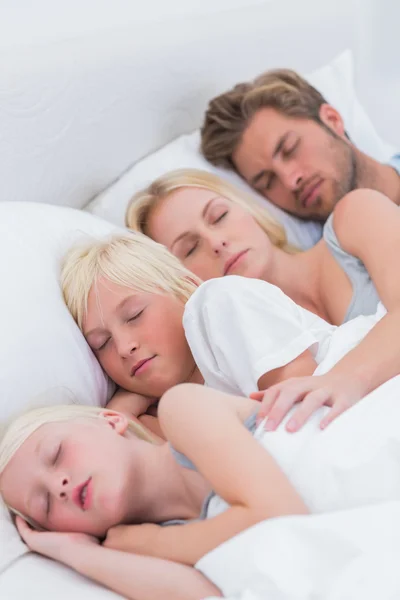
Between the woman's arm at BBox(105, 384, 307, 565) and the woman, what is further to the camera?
the woman

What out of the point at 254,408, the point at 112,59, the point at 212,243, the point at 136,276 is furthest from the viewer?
the point at 112,59

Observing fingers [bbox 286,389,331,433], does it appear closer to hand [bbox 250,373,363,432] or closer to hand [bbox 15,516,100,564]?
hand [bbox 250,373,363,432]

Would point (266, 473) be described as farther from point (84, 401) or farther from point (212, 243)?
point (212, 243)

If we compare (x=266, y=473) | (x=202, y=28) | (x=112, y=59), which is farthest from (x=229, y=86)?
(x=266, y=473)

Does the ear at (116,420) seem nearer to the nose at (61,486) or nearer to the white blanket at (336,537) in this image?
the nose at (61,486)

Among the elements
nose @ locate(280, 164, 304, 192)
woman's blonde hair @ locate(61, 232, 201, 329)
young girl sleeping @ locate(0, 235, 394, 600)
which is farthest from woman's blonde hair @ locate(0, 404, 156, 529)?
nose @ locate(280, 164, 304, 192)

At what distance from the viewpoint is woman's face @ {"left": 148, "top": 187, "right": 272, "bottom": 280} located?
1407 mm

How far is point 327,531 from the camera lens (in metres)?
0.72

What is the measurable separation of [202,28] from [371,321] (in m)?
1.12

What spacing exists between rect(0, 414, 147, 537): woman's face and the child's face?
0.69ft

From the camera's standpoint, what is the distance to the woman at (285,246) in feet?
4.03

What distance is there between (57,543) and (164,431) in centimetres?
19

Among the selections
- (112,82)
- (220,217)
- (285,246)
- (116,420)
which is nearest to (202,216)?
(220,217)

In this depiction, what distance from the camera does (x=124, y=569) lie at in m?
0.83
